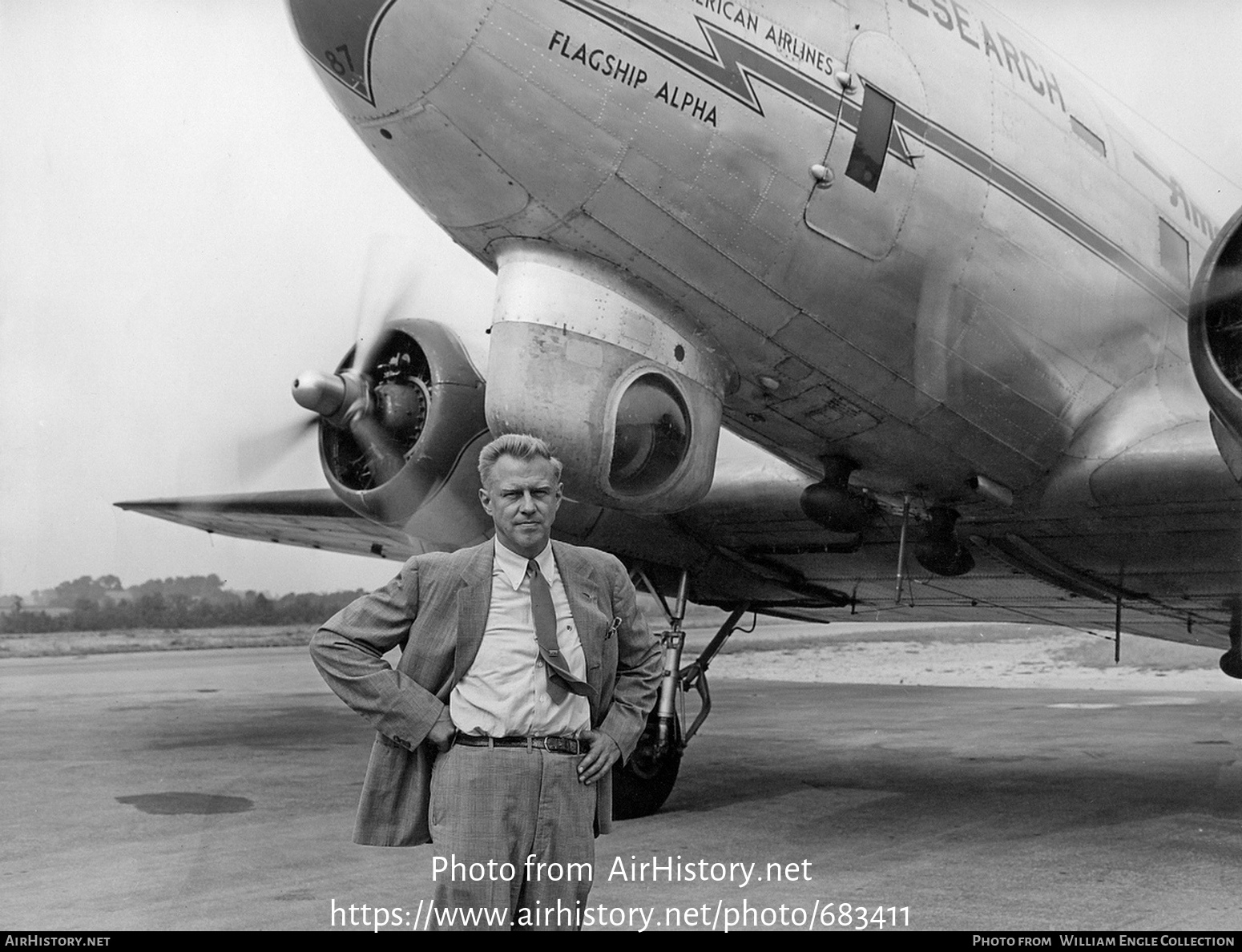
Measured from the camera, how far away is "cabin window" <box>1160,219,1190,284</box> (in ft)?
22.4

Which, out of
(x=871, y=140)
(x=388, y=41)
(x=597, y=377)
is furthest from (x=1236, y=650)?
(x=388, y=41)

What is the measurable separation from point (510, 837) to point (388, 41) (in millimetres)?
3085

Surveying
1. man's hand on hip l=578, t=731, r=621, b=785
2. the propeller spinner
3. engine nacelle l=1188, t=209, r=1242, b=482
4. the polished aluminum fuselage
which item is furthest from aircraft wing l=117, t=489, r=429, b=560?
man's hand on hip l=578, t=731, r=621, b=785

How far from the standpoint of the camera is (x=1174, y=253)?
6918mm

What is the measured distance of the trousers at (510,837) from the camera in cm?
255

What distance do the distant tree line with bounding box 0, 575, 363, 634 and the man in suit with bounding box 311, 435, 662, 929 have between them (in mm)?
6269

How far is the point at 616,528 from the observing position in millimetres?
7719

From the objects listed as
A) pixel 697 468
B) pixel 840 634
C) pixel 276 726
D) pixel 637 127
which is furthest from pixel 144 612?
pixel 840 634

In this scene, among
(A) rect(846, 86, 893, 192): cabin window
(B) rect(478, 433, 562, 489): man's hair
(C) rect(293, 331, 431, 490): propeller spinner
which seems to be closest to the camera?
(B) rect(478, 433, 562, 489): man's hair

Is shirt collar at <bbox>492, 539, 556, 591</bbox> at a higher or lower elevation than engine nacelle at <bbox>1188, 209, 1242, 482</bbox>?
lower

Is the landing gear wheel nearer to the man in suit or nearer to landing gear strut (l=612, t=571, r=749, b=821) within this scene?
landing gear strut (l=612, t=571, r=749, b=821)

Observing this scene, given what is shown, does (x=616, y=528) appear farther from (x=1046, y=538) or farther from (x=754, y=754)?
(x=754, y=754)

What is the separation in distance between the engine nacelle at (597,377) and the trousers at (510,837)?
2474 millimetres

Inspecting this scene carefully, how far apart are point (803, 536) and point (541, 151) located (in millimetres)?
4002
